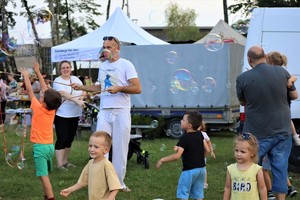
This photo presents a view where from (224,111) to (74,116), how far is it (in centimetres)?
584

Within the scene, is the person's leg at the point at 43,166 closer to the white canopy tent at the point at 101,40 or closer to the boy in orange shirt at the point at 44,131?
the boy in orange shirt at the point at 44,131

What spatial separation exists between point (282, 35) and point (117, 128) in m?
3.13

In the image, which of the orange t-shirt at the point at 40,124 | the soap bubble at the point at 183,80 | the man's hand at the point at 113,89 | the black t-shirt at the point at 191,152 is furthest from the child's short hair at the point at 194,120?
the soap bubble at the point at 183,80

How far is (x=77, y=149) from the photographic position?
1149 cm

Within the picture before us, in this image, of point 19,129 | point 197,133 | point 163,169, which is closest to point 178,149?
point 197,133

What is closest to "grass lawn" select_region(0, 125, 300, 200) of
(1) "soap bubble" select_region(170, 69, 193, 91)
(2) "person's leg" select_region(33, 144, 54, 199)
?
(2) "person's leg" select_region(33, 144, 54, 199)

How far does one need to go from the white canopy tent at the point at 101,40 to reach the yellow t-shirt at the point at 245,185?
12310 millimetres

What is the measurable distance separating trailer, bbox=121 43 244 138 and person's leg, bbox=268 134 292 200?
24.2ft

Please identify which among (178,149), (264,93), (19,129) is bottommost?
(19,129)

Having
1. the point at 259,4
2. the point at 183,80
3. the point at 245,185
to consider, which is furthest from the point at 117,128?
the point at 259,4

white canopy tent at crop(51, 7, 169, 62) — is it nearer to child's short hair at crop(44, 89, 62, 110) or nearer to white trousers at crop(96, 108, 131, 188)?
white trousers at crop(96, 108, 131, 188)

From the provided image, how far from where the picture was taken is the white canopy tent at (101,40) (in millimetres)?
16797

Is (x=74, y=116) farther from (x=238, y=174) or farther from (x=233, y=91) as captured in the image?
(x=233, y=91)

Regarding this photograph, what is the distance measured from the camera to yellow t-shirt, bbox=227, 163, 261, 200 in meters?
4.50
